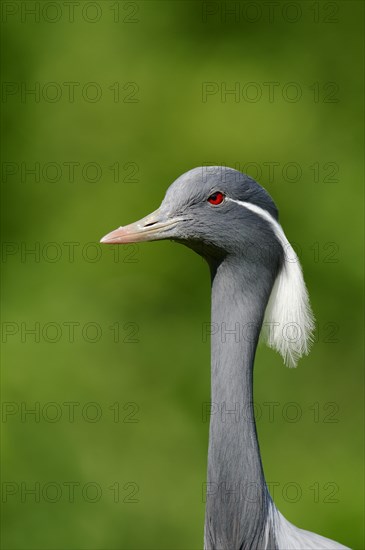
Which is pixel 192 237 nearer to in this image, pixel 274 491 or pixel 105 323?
pixel 274 491

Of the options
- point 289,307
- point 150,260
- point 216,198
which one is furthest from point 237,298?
point 150,260

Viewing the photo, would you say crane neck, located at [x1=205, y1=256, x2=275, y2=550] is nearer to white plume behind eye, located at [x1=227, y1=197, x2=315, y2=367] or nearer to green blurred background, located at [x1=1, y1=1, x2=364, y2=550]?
white plume behind eye, located at [x1=227, y1=197, x2=315, y2=367]

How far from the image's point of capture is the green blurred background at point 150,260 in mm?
5449

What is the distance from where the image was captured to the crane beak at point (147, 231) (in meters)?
2.52

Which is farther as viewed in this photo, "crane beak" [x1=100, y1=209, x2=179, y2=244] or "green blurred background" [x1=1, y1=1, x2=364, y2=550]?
"green blurred background" [x1=1, y1=1, x2=364, y2=550]

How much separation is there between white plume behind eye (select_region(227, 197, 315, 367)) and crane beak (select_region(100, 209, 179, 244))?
0.69 feet

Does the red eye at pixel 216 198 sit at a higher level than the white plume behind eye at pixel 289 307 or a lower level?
higher

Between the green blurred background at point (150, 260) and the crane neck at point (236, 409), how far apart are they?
2.72 m

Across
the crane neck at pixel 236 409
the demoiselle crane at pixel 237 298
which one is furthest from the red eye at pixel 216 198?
the crane neck at pixel 236 409

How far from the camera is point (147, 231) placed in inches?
99.7

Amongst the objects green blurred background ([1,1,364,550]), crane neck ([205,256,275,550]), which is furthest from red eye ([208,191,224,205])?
green blurred background ([1,1,364,550])

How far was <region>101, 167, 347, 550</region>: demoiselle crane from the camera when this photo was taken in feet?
8.27

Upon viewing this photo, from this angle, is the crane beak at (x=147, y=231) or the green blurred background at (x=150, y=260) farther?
the green blurred background at (x=150, y=260)

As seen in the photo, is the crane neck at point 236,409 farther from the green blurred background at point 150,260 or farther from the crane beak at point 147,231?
the green blurred background at point 150,260
